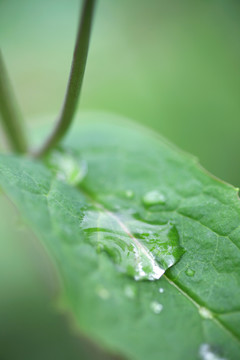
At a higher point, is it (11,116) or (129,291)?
(129,291)

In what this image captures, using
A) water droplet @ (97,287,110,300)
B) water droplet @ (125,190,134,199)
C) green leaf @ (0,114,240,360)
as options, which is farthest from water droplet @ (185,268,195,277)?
water droplet @ (125,190,134,199)

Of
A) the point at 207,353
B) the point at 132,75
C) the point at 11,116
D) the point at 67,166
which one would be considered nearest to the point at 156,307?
the point at 207,353

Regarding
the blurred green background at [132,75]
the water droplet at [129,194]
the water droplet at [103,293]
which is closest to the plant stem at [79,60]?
the water droplet at [129,194]

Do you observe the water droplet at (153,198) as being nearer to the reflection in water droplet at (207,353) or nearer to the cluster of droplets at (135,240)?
the cluster of droplets at (135,240)

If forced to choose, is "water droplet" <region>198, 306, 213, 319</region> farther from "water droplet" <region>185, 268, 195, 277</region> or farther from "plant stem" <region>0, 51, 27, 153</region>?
"plant stem" <region>0, 51, 27, 153</region>

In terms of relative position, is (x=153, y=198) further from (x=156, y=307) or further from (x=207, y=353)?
(x=207, y=353)

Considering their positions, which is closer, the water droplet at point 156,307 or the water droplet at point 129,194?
the water droplet at point 156,307

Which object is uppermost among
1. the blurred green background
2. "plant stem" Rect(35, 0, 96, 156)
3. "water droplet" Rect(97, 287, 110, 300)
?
"plant stem" Rect(35, 0, 96, 156)
